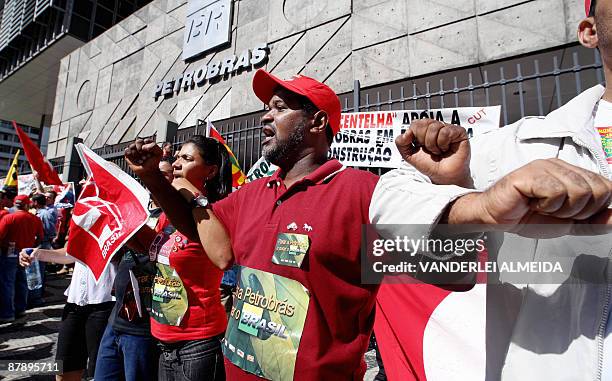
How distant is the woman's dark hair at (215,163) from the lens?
7.66ft

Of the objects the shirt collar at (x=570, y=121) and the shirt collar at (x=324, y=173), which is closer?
Result: the shirt collar at (x=570, y=121)

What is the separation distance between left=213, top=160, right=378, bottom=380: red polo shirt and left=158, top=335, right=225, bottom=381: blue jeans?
23.1 inches

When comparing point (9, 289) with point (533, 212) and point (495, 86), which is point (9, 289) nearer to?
point (533, 212)

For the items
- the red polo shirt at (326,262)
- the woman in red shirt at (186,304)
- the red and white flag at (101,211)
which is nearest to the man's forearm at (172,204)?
the woman in red shirt at (186,304)

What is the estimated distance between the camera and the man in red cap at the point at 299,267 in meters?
1.26

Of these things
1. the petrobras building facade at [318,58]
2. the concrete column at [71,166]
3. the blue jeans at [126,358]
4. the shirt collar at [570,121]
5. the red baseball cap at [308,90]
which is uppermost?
the petrobras building facade at [318,58]

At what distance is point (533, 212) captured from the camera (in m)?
0.65

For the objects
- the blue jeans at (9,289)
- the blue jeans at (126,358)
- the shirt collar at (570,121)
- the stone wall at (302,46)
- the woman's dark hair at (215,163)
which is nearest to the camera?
the shirt collar at (570,121)

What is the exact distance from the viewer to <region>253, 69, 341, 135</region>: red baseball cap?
67.4 inches

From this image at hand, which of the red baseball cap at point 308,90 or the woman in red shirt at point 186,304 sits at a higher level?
the red baseball cap at point 308,90

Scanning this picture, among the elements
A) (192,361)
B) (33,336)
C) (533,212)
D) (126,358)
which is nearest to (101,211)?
(126,358)

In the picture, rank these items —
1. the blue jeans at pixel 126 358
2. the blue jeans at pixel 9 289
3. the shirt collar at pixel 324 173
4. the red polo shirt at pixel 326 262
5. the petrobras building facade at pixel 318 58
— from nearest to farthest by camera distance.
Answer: the red polo shirt at pixel 326 262, the shirt collar at pixel 324 173, the blue jeans at pixel 126 358, the blue jeans at pixel 9 289, the petrobras building facade at pixel 318 58

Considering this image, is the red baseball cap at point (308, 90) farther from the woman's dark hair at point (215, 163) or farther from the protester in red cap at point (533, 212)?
the protester in red cap at point (533, 212)

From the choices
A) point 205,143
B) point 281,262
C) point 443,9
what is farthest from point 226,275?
point 443,9
